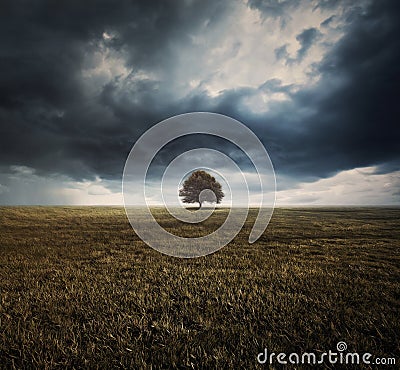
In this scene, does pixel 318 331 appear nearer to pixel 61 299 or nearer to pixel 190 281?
pixel 190 281

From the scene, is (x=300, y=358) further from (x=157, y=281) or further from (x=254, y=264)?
(x=254, y=264)

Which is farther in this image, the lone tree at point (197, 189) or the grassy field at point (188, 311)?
the lone tree at point (197, 189)

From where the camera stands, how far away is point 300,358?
3930 millimetres

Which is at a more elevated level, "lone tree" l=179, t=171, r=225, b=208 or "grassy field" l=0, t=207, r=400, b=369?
"lone tree" l=179, t=171, r=225, b=208

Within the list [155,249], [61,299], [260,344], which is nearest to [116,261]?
[155,249]

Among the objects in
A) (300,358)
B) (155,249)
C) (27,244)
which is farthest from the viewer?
(27,244)

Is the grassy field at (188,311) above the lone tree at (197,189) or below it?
below

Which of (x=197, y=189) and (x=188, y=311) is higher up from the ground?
(x=197, y=189)

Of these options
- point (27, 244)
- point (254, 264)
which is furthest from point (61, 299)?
point (27, 244)

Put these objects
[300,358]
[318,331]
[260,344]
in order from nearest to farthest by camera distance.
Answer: [300,358] < [260,344] < [318,331]

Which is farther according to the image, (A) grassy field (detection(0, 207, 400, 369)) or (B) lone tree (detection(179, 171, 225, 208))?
(B) lone tree (detection(179, 171, 225, 208))

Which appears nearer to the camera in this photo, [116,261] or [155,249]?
[116,261]

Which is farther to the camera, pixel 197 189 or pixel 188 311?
pixel 197 189

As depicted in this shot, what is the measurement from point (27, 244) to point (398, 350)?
18.5 metres
